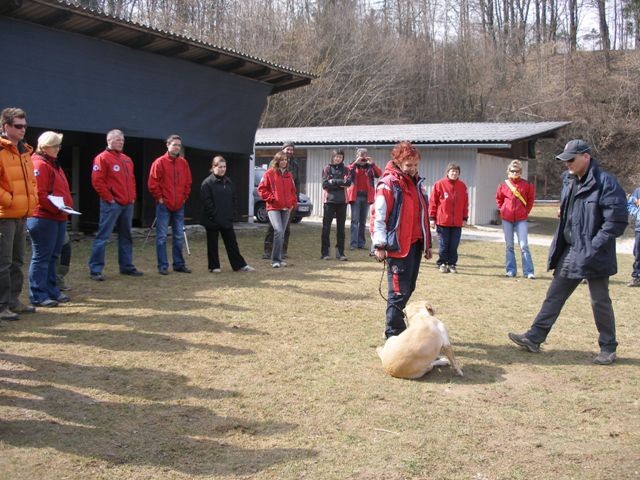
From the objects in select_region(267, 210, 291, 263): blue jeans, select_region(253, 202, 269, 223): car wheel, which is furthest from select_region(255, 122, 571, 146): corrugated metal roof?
select_region(267, 210, 291, 263): blue jeans

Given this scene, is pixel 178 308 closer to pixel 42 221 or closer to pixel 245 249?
pixel 42 221

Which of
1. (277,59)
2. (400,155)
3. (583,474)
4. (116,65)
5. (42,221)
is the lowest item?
(583,474)

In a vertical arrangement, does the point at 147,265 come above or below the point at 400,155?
below

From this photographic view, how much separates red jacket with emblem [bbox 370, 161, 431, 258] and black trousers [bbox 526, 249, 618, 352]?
1.28 meters

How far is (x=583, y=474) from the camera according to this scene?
3.43m

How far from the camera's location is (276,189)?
32.2 ft

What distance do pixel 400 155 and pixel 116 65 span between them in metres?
8.75

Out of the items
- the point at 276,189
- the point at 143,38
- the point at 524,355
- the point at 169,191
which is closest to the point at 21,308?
the point at 169,191

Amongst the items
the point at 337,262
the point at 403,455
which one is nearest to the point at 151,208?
the point at 337,262

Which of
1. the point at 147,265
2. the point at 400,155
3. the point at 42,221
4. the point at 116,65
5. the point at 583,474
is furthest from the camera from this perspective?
the point at 116,65

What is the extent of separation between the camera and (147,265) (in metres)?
10.2

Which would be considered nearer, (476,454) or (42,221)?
(476,454)

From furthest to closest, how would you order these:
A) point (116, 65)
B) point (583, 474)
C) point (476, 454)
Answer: point (116, 65), point (476, 454), point (583, 474)

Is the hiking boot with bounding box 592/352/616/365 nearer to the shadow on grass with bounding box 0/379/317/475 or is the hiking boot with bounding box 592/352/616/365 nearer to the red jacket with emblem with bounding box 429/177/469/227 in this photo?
the shadow on grass with bounding box 0/379/317/475
